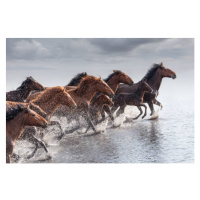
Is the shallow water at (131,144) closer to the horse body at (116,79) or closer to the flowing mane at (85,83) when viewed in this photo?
the flowing mane at (85,83)

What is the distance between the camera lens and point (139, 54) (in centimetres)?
692

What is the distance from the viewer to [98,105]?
9.34 meters

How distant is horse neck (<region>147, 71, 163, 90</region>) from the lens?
11.0 meters

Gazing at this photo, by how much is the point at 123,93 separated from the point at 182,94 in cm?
414

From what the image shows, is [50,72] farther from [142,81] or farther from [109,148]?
[142,81]

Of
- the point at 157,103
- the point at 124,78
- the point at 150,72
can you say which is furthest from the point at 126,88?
the point at 157,103

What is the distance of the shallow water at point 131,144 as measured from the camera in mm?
5969

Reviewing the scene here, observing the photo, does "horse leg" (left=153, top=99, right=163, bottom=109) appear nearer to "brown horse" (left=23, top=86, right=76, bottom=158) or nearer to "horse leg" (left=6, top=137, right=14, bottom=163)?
"brown horse" (left=23, top=86, right=76, bottom=158)

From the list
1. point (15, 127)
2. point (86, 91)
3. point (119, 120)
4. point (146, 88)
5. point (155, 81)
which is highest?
point (155, 81)

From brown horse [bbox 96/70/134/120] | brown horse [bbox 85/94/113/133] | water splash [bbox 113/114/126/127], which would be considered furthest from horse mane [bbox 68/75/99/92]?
brown horse [bbox 96/70/134/120]

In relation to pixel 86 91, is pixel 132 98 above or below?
below

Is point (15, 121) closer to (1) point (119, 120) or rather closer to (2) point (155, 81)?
(1) point (119, 120)

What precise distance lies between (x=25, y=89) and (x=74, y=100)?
150cm

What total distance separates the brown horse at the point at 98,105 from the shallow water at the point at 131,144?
41 centimetres
